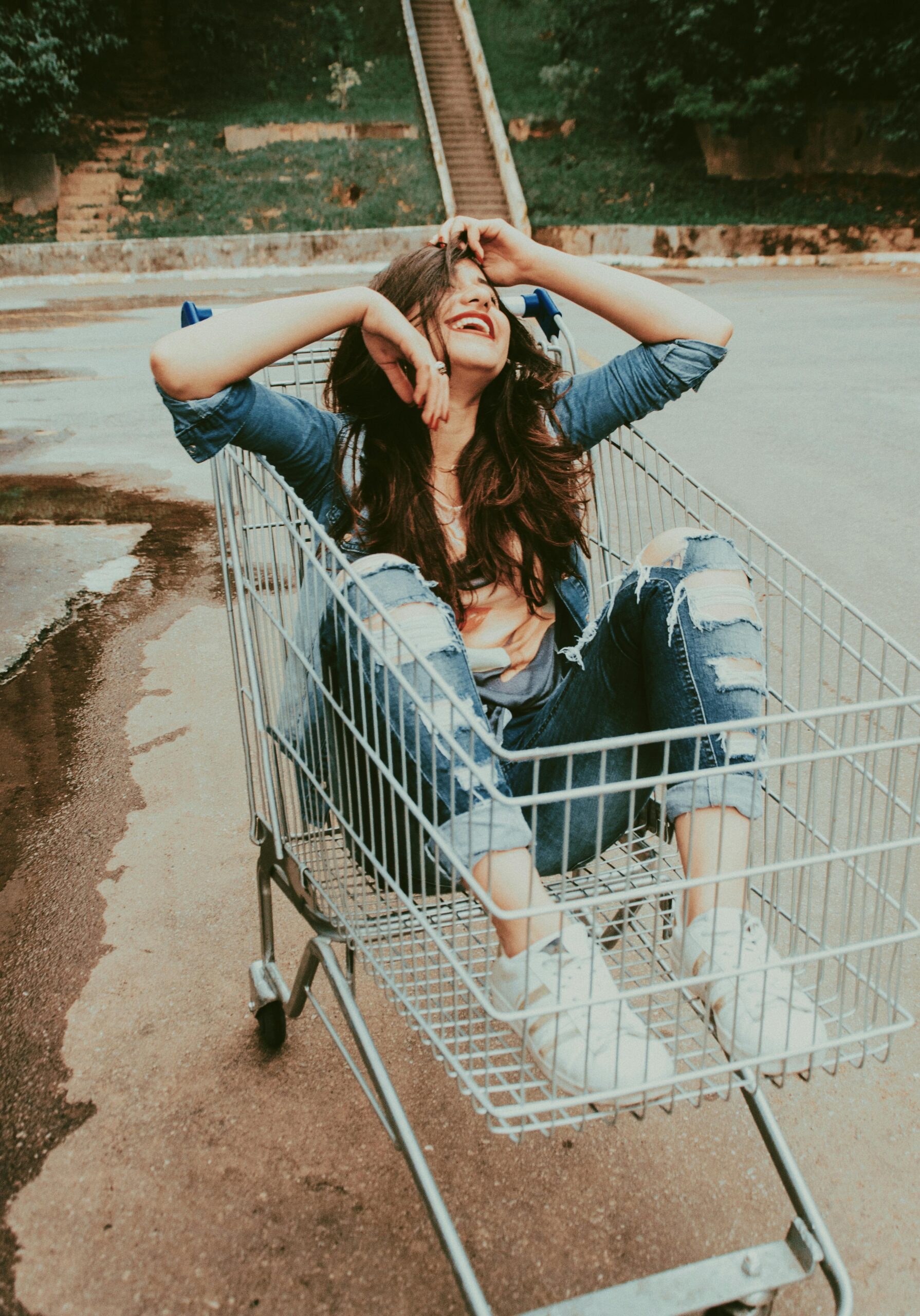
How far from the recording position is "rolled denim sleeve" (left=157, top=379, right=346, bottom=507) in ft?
5.81

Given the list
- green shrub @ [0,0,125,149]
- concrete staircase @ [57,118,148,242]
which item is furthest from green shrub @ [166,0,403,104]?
green shrub @ [0,0,125,149]

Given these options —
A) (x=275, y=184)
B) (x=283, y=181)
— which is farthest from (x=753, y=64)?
(x=275, y=184)

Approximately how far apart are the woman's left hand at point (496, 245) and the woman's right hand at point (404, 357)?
19cm

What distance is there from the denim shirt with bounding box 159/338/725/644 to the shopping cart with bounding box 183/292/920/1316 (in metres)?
0.06

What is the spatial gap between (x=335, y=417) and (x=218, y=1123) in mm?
1330

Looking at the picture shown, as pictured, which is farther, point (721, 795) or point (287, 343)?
point (287, 343)

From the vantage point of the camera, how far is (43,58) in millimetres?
19859

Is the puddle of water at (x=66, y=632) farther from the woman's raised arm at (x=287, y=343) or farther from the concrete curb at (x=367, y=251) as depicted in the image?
the concrete curb at (x=367, y=251)

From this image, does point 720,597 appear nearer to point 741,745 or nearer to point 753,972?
point 741,745

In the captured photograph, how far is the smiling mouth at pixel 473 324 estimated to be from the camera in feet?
6.47

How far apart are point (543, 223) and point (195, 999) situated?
2046 cm

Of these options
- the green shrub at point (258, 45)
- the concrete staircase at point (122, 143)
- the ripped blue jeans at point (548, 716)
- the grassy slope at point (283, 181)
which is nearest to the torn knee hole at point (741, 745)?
the ripped blue jeans at point (548, 716)

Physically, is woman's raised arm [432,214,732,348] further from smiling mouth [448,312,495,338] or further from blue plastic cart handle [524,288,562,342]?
smiling mouth [448,312,495,338]

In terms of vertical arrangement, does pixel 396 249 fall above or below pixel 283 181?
below
